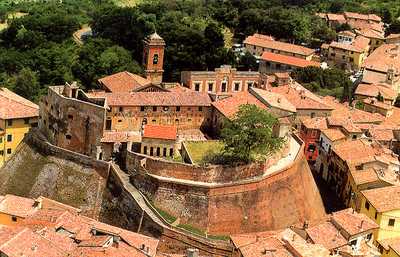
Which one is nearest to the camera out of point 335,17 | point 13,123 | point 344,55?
point 13,123

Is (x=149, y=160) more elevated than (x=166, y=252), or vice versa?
(x=149, y=160)

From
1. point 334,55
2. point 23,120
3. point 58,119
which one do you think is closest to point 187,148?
point 58,119

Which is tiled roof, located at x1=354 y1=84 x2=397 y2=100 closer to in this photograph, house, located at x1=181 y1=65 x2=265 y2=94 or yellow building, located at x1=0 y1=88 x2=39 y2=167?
house, located at x1=181 y1=65 x2=265 y2=94

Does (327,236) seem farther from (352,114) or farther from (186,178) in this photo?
(352,114)

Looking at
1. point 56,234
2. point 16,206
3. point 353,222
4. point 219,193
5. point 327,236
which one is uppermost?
point 219,193

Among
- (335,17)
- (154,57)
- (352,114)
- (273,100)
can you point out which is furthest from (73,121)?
(335,17)

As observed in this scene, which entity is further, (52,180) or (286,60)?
(286,60)

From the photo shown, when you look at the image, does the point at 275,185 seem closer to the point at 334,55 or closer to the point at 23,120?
the point at 23,120
